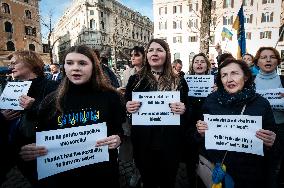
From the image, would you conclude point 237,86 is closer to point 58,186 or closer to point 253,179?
point 253,179

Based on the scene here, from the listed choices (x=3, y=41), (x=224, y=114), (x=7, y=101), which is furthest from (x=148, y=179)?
(x=3, y=41)

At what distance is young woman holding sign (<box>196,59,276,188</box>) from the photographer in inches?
99.9

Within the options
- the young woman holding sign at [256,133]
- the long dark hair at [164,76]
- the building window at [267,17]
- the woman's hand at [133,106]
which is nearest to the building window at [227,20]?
the building window at [267,17]

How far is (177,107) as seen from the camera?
2.90 metres

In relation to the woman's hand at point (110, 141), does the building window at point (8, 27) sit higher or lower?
higher

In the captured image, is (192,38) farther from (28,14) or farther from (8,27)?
(8,27)

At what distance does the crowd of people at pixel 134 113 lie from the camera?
234 centimetres

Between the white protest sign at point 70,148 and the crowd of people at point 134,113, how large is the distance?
6 centimetres

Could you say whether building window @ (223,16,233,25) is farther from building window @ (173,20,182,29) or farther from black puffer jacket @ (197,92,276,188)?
black puffer jacket @ (197,92,276,188)

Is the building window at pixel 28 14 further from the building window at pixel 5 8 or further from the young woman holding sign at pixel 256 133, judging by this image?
the young woman holding sign at pixel 256 133

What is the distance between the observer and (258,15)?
40.4 m

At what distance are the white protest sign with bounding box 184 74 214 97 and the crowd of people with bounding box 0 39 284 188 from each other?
5.26 feet

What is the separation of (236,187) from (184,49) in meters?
44.5

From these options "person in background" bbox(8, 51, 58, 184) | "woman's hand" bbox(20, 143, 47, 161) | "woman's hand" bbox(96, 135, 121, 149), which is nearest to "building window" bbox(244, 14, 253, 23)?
"person in background" bbox(8, 51, 58, 184)
